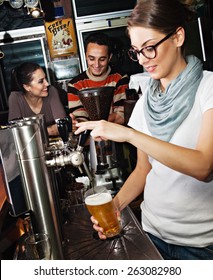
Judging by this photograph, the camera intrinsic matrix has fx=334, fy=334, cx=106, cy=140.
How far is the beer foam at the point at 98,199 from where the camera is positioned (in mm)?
947

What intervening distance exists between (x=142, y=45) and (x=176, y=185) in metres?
0.44

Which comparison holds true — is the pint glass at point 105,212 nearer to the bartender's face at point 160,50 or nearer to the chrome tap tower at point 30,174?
the chrome tap tower at point 30,174

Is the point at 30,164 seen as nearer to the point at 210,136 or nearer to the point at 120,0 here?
the point at 210,136

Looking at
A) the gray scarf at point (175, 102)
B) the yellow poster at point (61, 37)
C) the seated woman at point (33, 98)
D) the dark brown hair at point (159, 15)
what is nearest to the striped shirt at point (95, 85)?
the seated woman at point (33, 98)

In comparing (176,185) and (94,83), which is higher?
(94,83)

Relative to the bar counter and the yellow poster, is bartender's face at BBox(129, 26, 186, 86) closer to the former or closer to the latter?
the bar counter

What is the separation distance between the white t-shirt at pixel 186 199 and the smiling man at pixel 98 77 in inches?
54.7

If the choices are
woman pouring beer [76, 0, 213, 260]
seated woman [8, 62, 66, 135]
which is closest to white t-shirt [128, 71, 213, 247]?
woman pouring beer [76, 0, 213, 260]

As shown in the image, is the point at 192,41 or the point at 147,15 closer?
the point at 147,15

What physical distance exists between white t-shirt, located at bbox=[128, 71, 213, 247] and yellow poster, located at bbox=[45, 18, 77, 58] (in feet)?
9.39

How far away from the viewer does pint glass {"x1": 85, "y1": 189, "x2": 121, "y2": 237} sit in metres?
0.94

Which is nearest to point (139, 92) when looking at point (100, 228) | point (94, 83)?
point (94, 83)

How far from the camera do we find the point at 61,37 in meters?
3.66

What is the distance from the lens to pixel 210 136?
34.1 inches
